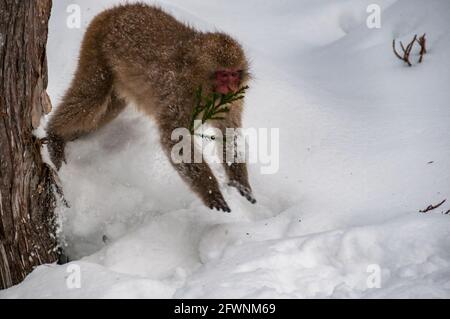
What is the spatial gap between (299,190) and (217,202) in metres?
0.66

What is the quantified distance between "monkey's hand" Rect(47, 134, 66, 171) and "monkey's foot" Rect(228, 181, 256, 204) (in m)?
1.41

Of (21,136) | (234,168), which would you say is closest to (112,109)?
(234,168)

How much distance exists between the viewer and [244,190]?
14.1 ft

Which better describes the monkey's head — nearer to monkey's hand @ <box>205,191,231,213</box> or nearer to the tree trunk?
monkey's hand @ <box>205,191,231,213</box>

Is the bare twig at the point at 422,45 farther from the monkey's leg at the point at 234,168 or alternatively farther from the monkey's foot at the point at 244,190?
the monkey's foot at the point at 244,190

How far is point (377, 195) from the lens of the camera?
418 cm

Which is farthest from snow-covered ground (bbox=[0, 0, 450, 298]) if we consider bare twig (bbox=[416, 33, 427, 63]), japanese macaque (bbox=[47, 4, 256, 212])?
japanese macaque (bbox=[47, 4, 256, 212])

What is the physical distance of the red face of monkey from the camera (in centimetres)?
412

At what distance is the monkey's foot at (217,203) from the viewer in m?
4.09

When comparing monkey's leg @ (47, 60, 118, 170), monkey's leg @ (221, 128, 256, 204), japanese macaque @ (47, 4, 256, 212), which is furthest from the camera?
monkey's leg @ (47, 60, 118, 170)

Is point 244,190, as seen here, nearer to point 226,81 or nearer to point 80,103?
point 226,81

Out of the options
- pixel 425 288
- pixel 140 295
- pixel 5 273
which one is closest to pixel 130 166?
pixel 5 273

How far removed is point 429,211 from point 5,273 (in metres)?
2.70

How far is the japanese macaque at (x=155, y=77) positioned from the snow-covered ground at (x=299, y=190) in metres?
0.28
